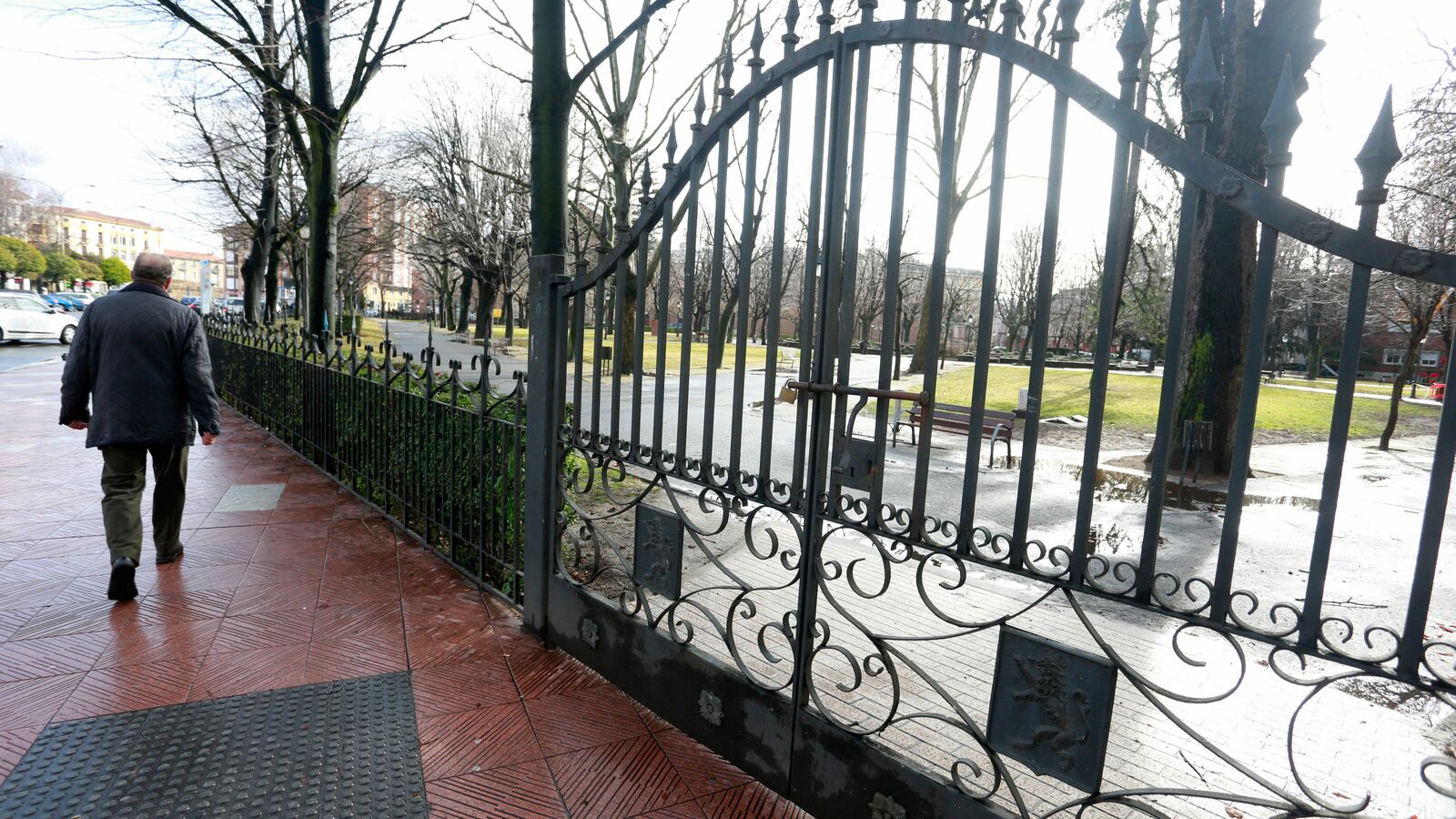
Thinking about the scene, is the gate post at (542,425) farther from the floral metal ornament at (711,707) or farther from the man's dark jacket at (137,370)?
the man's dark jacket at (137,370)

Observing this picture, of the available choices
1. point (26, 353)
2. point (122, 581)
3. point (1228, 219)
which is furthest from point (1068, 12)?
point (26, 353)

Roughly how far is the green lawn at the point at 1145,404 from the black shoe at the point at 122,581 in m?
12.8

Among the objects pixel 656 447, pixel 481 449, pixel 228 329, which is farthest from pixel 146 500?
pixel 228 329

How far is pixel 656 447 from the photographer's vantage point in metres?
3.46

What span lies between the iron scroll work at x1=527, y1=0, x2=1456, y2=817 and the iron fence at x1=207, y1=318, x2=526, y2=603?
0.78 m

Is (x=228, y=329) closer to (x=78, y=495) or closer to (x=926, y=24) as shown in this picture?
(x=78, y=495)

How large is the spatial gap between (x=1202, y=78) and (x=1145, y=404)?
67.2ft

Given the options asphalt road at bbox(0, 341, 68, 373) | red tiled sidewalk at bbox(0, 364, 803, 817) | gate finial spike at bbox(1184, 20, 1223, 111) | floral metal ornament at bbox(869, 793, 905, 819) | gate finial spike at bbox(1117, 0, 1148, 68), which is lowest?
asphalt road at bbox(0, 341, 68, 373)

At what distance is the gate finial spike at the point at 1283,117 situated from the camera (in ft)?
5.82

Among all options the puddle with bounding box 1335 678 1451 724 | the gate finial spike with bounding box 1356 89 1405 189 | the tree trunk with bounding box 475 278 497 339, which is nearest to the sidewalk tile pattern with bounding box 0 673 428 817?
the gate finial spike with bounding box 1356 89 1405 189

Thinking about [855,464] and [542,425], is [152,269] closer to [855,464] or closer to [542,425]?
[542,425]

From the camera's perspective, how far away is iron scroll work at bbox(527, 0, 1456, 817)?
1.85 m

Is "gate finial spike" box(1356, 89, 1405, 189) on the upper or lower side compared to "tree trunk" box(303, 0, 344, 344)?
lower

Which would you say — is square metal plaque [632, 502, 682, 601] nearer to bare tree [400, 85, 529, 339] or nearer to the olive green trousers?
the olive green trousers
